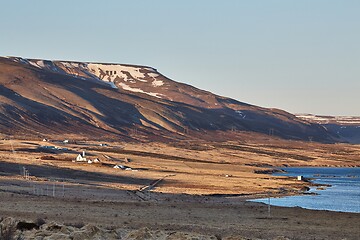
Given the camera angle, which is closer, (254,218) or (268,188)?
(254,218)

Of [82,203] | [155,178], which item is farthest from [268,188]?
[82,203]

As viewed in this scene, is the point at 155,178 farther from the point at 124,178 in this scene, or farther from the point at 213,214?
the point at 213,214

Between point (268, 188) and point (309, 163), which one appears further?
point (309, 163)

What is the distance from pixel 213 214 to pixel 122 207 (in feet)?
15.5

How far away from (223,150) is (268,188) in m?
109

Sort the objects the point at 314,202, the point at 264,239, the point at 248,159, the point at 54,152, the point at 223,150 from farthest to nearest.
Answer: the point at 223,150, the point at 248,159, the point at 54,152, the point at 314,202, the point at 264,239

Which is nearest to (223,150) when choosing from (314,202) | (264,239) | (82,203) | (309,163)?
(309,163)

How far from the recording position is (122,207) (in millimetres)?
42875

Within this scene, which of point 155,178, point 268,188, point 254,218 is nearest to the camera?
point 254,218

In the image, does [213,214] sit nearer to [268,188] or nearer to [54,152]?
[268,188]

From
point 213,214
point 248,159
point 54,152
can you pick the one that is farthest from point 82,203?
point 248,159

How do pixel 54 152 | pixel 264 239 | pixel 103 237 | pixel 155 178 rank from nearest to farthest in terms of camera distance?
pixel 103 237, pixel 264 239, pixel 155 178, pixel 54 152

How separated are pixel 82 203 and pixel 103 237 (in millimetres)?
19767

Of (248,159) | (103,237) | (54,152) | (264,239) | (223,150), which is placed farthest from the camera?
(223,150)
